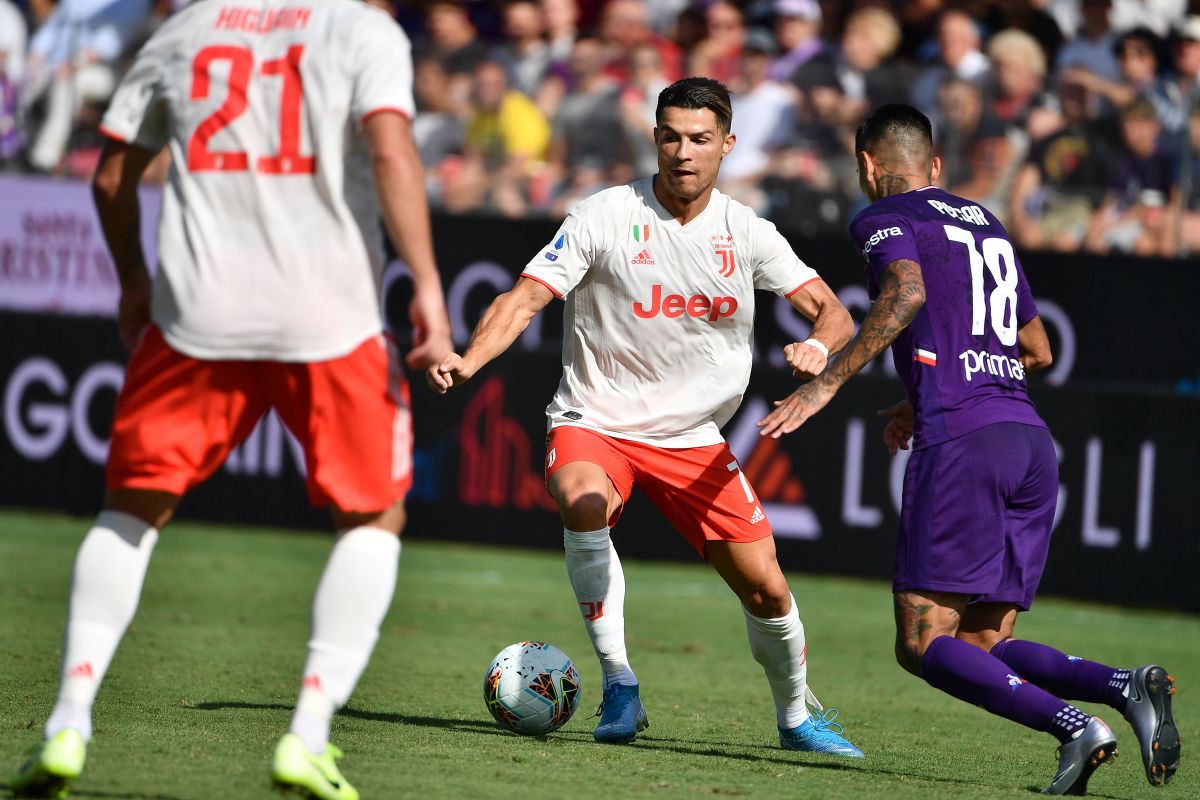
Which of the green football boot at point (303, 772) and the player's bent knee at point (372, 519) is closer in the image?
the green football boot at point (303, 772)

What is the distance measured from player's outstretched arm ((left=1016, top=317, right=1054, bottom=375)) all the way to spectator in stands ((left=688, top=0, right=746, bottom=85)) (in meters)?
7.69

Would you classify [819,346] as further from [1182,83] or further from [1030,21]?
[1030,21]

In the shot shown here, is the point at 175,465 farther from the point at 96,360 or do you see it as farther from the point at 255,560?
the point at 96,360

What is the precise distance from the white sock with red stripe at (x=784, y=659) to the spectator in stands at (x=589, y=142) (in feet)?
24.4

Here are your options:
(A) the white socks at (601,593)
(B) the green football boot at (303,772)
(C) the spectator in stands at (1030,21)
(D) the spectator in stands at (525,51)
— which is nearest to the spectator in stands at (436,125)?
(D) the spectator in stands at (525,51)

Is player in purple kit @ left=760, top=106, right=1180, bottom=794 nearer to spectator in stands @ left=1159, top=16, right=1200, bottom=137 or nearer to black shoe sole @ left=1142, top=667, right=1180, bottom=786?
black shoe sole @ left=1142, top=667, right=1180, bottom=786

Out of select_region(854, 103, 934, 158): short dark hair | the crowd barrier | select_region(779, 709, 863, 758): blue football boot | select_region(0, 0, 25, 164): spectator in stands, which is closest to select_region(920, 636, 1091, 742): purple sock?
select_region(779, 709, 863, 758): blue football boot

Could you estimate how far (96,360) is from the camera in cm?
1319

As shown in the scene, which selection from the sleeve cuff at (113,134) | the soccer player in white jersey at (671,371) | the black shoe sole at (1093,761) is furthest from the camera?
the soccer player in white jersey at (671,371)

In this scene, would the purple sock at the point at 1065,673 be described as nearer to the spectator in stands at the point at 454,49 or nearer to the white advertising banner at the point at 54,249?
the spectator in stands at the point at 454,49

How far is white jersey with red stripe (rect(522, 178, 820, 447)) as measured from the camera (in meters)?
6.57

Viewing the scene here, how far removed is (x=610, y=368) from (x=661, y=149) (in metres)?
0.87

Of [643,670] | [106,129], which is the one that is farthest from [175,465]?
[643,670]

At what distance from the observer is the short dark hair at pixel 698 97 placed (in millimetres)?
6445
